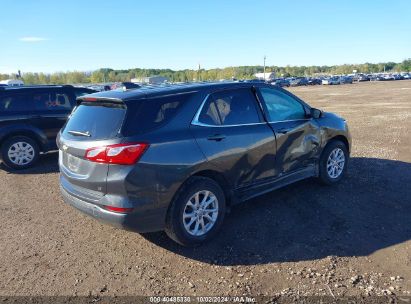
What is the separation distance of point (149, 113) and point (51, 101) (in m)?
5.51

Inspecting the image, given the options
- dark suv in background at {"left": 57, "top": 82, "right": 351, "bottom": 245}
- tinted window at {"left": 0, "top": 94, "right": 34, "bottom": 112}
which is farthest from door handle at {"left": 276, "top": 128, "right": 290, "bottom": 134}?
tinted window at {"left": 0, "top": 94, "right": 34, "bottom": 112}

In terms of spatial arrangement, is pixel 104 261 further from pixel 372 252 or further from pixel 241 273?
pixel 372 252

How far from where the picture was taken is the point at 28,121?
7.95 meters

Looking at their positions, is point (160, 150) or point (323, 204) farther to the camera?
point (323, 204)

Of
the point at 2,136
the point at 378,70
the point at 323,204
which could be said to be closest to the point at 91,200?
the point at 323,204

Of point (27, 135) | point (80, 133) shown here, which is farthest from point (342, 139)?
point (27, 135)

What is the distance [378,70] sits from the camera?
179 m

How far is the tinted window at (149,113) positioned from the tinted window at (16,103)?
528 cm

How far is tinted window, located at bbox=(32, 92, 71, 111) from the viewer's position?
819 cm

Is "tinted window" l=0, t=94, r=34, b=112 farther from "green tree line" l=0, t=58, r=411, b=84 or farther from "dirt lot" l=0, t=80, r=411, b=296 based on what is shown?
"green tree line" l=0, t=58, r=411, b=84

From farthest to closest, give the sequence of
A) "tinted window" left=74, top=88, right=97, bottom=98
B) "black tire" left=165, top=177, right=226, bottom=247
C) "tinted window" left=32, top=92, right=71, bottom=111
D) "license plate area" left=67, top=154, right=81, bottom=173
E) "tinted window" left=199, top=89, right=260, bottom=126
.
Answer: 1. "tinted window" left=74, top=88, right=97, bottom=98
2. "tinted window" left=32, top=92, right=71, bottom=111
3. "tinted window" left=199, top=89, right=260, bottom=126
4. "license plate area" left=67, top=154, right=81, bottom=173
5. "black tire" left=165, top=177, right=226, bottom=247

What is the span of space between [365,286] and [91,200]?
280cm

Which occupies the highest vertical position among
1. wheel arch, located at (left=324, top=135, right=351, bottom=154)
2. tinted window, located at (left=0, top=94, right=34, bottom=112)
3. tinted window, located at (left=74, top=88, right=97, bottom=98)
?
tinted window, located at (left=74, top=88, right=97, bottom=98)

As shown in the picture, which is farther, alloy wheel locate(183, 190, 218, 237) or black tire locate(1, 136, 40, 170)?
black tire locate(1, 136, 40, 170)
